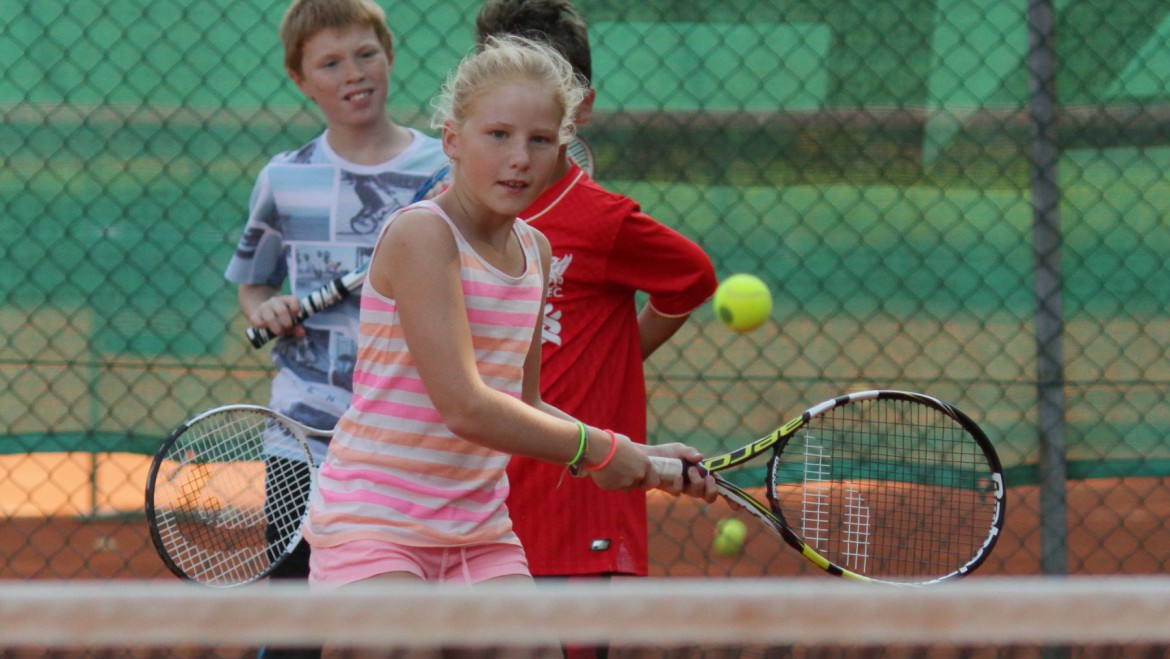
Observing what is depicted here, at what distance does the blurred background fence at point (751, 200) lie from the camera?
390 cm

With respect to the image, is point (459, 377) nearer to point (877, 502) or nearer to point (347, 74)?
point (347, 74)

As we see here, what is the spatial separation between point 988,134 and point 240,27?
2.16 meters

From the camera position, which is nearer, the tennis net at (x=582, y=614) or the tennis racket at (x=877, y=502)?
the tennis net at (x=582, y=614)

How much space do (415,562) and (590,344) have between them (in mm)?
697

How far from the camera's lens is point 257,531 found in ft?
8.99

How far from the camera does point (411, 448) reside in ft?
6.28

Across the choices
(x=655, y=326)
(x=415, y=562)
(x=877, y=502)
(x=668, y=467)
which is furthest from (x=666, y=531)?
(x=415, y=562)

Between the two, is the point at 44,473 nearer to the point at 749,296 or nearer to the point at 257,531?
the point at 257,531

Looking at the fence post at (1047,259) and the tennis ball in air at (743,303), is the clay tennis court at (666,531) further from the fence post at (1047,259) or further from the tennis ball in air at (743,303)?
the tennis ball in air at (743,303)

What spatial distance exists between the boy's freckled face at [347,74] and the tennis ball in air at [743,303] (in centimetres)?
115

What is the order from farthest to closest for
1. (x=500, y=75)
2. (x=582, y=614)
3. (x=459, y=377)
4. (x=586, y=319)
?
(x=586, y=319)
(x=500, y=75)
(x=459, y=377)
(x=582, y=614)

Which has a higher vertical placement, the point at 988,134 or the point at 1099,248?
the point at 988,134

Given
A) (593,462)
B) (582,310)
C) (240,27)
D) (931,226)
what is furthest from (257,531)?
(931,226)

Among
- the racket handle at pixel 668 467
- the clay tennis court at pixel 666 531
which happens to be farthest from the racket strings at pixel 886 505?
the clay tennis court at pixel 666 531
